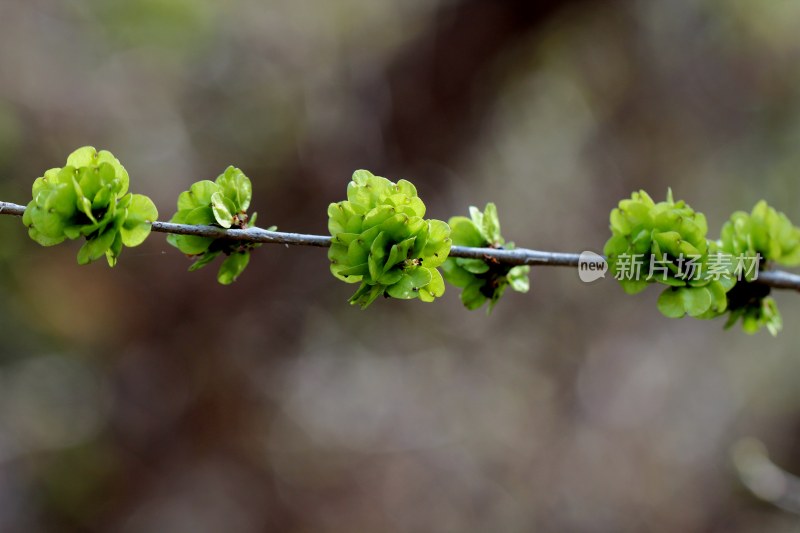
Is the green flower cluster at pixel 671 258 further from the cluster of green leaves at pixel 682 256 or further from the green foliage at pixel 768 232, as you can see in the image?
the green foliage at pixel 768 232

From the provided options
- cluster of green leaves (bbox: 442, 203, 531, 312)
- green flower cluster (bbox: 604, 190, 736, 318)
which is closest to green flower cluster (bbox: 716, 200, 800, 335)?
green flower cluster (bbox: 604, 190, 736, 318)

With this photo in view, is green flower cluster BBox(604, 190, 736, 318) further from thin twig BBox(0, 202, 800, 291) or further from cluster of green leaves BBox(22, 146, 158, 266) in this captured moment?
cluster of green leaves BBox(22, 146, 158, 266)

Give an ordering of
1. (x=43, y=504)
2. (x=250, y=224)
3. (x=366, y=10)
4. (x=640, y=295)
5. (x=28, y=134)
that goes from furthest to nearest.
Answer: (x=366, y=10) → (x=640, y=295) → (x=43, y=504) → (x=28, y=134) → (x=250, y=224)

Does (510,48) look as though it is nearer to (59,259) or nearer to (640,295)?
(640,295)

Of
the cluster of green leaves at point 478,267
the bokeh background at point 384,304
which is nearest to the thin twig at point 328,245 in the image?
the cluster of green leaves at point 478,267

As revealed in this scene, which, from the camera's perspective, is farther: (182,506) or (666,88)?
(666,88)

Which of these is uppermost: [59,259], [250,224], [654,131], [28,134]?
[654,131]

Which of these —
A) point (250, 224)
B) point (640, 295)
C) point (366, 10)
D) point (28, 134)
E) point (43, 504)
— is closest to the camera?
point (250, 224)

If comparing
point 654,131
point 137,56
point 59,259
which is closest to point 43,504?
point 59,259

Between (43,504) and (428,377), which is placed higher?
(428,377)
